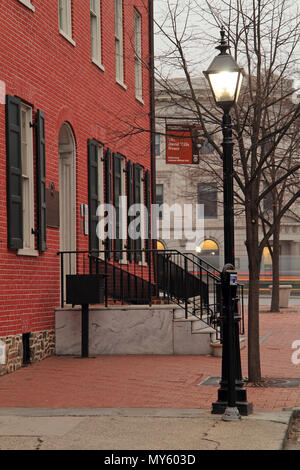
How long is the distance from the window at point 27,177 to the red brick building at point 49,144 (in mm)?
16

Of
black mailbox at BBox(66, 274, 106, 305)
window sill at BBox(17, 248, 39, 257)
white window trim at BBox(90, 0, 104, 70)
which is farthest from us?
white window trim at BBox(90, 0, 104, 70)

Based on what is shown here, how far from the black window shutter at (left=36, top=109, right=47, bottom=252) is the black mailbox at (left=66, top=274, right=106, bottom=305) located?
2.87 ft

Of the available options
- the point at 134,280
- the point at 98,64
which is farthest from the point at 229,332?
the point at 98,64

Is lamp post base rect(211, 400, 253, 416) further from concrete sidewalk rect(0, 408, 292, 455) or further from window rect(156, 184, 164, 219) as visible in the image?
window rect(156, 184, 164, 219)

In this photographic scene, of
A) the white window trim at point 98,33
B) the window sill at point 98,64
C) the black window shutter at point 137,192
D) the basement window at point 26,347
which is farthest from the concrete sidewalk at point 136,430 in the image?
the black window shutter at point 137,192

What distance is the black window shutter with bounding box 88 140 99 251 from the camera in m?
16.6

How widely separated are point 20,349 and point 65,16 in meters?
6.31

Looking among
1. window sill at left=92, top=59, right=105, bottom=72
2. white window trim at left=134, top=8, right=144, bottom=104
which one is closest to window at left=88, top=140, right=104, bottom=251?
window sill at left=92, top=59, right=105, bottom=72

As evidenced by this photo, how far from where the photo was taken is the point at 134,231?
19.9 meters

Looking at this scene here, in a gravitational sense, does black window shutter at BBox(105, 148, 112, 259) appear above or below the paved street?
above
